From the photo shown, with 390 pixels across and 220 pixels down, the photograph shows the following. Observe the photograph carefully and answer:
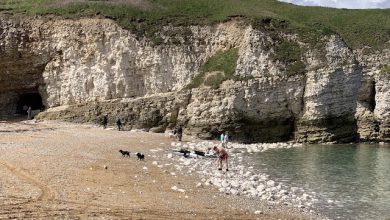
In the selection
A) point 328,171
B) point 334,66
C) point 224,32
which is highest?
point 224,32

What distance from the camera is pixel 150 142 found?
39.8m

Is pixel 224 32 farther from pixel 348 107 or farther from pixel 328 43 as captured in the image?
pixel 348 107

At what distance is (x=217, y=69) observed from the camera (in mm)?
49781

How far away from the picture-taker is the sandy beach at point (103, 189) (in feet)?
53.3

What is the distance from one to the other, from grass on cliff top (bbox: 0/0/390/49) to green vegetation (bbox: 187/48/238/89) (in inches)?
182

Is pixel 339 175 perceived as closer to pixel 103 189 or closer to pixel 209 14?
pixel 103 189

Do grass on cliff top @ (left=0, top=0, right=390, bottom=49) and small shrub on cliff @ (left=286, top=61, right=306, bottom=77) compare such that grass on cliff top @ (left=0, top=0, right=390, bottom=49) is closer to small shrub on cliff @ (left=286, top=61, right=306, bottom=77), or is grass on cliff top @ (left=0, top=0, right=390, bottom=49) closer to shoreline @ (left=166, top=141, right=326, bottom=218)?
small shrub on cliff @ (left=286, top=61, right=306, bottom=77)

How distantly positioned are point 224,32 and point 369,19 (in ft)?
57.6

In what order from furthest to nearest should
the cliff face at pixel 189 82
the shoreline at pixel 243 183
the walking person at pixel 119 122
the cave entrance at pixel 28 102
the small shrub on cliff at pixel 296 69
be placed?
the cave entrance at pixel 28 102 → the small shrub on cliff at pixel 296 69 → the cliff face at pixel 189 82 → the walking person at pixel 119 122 → the shoreline at pixel 243 183

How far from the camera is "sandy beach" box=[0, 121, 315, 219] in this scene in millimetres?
16234

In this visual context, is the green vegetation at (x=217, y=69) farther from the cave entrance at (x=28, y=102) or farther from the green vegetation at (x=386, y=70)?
the cave entrance at (x=28, y=102)

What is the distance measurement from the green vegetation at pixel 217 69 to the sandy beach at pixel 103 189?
1703 centimetres

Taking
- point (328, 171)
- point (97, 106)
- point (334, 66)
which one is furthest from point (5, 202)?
point (334, 66)

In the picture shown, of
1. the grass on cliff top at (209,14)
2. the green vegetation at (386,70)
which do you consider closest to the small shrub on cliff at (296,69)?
the grass on cliff top at (209,14)
